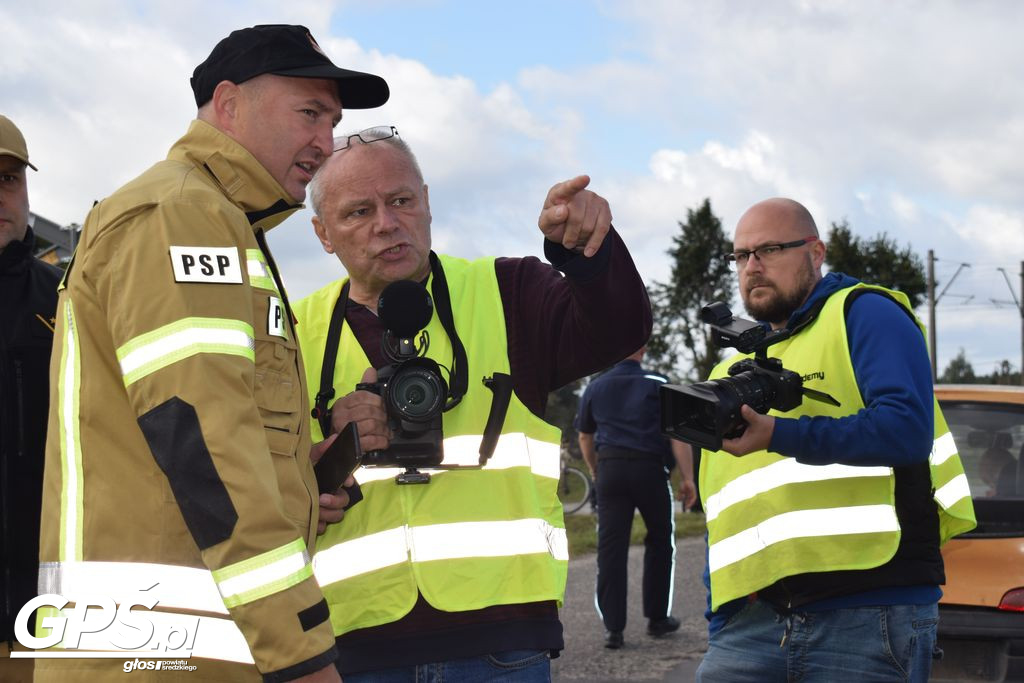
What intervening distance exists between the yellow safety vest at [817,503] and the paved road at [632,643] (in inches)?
142

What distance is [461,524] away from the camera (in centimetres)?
282

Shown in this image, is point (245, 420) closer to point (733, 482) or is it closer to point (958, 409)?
point (733, 482)

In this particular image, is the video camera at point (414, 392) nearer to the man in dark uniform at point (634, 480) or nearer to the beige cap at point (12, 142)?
the beige cap at point (12, 142)

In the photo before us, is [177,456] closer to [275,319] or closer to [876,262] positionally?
[275,319]

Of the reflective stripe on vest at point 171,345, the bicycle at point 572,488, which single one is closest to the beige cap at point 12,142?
the reflective stripe on vest at point 171,345

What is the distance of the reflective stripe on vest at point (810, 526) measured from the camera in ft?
11.3

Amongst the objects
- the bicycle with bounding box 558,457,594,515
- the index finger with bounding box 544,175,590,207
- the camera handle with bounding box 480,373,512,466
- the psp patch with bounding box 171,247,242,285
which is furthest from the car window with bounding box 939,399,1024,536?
the bicycle with bounding box 558,457,594,515

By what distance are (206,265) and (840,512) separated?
2.25m

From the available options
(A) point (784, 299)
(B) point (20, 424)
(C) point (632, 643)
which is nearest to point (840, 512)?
(A) point (784, 299)

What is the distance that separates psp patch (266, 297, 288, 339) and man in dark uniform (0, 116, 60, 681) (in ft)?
4.71

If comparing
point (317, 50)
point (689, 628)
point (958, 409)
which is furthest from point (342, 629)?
point (689, 628)

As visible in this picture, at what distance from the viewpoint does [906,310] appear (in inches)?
142

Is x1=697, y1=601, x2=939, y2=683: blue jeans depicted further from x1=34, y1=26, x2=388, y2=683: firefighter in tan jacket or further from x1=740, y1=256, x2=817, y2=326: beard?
x1=34, y1=26, x2=388, y2=683: firefighter in tan jacket

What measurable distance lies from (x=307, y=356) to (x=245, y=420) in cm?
106
